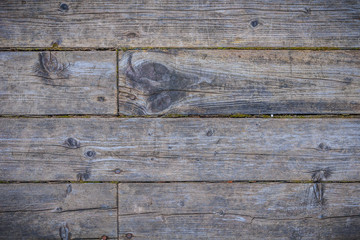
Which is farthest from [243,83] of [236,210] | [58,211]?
[58,211]

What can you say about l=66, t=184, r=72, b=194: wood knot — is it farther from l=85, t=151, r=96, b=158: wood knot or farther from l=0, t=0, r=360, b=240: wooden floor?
l=85, t=151, r=96, b=158: wood knot

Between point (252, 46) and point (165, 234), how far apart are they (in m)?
1.16

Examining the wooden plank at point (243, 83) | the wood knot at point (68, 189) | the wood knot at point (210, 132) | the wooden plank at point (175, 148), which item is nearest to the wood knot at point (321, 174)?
the wooden plank at point (175, 148)

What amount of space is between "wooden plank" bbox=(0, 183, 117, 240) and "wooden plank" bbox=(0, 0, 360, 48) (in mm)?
795

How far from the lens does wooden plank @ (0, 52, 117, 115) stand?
1261mm

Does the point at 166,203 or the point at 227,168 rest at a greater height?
the point at 227,168

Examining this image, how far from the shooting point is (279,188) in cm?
Answer: 132

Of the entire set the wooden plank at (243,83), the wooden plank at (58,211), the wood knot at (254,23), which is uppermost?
the wood knot at (254,23)

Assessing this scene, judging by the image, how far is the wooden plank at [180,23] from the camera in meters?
1.26

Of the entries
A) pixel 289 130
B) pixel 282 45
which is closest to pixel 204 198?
pixel 289 130

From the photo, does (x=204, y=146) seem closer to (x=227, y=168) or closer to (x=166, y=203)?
(x=227, y=168)

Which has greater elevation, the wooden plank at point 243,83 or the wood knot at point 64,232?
the wooden plank at point 243,83

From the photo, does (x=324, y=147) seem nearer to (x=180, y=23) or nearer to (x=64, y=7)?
(x=180, y=23)

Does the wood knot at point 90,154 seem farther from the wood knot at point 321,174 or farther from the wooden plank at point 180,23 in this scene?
the wood knot at point 321,174
